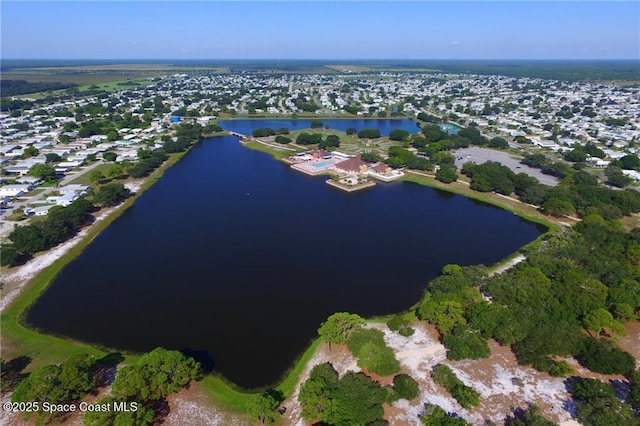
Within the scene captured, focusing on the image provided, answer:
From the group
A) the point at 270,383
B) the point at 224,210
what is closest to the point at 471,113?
the point at 224,210

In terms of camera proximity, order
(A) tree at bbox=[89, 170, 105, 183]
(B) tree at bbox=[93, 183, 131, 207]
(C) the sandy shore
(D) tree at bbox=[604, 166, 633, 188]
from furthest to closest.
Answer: (A) tree at bbox=[89, 170, 105, 183], (D) tree at bbox=[604, 166, 633, 188], (B) tree at bbox=[93, 183, 131, 207], (C) the sandy shore

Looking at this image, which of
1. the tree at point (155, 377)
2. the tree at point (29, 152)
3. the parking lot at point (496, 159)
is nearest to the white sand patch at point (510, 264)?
the tree at point (155, 377)

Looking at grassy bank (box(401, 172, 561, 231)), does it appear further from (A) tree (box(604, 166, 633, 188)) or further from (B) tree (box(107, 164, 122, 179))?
(B) tree (box(107, 164, 122, 179))

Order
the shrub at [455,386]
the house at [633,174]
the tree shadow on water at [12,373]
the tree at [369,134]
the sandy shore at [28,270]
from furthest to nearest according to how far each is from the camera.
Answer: the tree at [369,134]
the house at [633,174]
the sandy shore at [28,270]
the tree shadow on water at [12,373]
the shrub at [455,386]

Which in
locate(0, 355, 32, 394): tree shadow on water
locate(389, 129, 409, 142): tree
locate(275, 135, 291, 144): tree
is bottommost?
locate(0, 355, 32, 394): tree shadow on water

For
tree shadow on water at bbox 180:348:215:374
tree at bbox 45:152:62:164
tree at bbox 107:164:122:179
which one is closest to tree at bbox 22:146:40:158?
tree at bbox 45:152:62:164

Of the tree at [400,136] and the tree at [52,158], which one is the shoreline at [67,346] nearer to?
the tree at [52,158]
